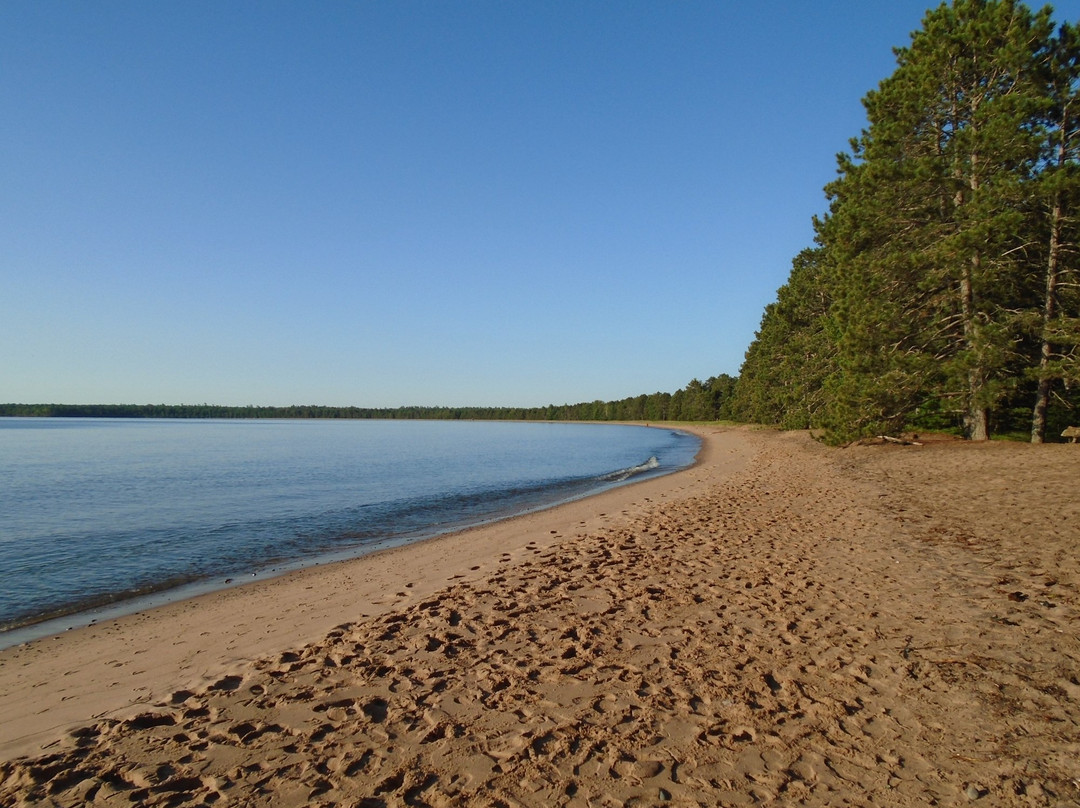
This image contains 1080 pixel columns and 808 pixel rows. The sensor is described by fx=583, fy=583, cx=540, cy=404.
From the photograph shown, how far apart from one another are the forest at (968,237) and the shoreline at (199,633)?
17.2 metres

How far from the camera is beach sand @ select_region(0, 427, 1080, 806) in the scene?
396cm

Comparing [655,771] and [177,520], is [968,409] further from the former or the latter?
[177,520]

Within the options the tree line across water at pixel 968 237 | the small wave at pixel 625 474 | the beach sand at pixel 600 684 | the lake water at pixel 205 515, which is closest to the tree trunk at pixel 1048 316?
the tree line across water at pixel 968 237

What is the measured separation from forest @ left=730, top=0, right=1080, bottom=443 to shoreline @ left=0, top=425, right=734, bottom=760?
17.2m

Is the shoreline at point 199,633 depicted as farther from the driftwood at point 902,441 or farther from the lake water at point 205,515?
the driftwood at point 902,441

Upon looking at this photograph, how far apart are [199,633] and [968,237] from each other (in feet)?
78.7

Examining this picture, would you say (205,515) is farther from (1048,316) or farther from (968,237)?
(1048,316)

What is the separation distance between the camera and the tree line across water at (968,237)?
19.9 meters

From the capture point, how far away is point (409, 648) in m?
6.43

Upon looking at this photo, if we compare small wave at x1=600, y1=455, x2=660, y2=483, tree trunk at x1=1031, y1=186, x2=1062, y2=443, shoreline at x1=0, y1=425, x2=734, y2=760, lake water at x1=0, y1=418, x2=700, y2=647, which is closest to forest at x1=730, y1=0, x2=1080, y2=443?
tree trunk at x1=1031, y1=186, x2=1062, y2=443

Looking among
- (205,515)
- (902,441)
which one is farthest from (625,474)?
(205,515)

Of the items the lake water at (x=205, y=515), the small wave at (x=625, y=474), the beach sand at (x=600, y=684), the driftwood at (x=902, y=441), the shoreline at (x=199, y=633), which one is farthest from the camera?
the small wave at (x=625, y=474)

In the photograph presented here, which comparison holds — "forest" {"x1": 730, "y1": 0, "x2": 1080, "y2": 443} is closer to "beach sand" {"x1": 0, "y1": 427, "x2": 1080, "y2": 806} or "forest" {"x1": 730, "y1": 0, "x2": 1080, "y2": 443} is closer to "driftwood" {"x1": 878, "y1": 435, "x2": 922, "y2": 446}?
"driftwood" {"x1": 878, "y1": 435, "x2": 922, "y2": 446}

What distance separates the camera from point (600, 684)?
5312 millimetres
